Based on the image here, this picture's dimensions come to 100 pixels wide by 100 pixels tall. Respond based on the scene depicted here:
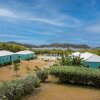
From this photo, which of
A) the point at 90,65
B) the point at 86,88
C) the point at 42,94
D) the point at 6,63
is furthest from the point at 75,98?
the point at 6,63

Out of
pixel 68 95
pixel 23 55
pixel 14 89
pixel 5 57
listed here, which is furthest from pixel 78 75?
pixel 23 55

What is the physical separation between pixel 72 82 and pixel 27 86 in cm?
687

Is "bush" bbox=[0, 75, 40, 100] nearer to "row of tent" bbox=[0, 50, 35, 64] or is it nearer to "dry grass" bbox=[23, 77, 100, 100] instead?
"dry grass" bbox=[23, 77, 100, 100]

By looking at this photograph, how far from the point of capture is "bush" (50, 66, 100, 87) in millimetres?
18706

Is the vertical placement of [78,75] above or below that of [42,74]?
→ above

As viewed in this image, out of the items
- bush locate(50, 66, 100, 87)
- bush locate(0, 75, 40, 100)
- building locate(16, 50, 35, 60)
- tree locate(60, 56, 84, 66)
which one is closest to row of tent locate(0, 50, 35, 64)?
building locate(16, 50, 35, 60)

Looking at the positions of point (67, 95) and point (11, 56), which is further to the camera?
point (11, 56)

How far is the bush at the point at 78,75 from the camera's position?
1871cm

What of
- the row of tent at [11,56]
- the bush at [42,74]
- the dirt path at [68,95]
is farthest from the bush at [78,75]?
the row of tent at [11,56]

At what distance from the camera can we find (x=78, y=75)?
62.5 feet

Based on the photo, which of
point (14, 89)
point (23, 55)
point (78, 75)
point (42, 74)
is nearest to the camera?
point (14, 89)

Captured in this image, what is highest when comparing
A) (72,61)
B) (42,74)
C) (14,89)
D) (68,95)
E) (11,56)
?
(72,61)

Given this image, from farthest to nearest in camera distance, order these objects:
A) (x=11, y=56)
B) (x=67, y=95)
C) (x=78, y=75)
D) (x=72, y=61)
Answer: (x=11, y=56), (x=72, y=61), (x=78, y=75), (x=67, y=95)

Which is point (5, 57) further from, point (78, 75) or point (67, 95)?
point (67, 95)
